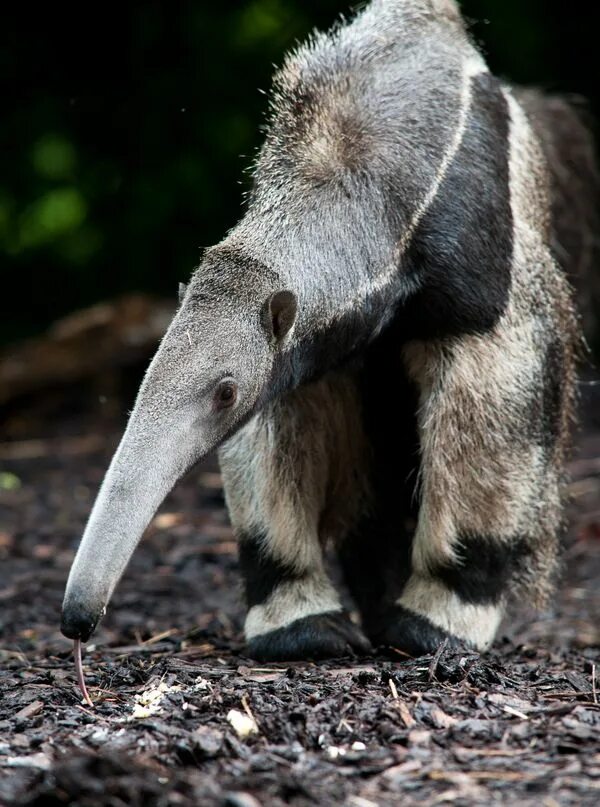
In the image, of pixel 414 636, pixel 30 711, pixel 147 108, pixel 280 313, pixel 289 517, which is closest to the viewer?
pixel 30 711

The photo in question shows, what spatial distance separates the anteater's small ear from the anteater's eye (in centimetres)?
27

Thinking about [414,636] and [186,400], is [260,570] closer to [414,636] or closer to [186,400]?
[414,636]

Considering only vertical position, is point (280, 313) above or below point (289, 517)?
above

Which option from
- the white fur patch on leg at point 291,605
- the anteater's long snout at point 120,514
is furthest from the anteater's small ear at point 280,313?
the white fur patch on leg at point 291,605

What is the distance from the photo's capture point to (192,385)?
13.6ft

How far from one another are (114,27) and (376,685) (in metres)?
8.58

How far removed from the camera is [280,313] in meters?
4.49

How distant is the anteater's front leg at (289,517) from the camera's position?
5.33 m

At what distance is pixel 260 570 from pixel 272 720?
60.0 inches

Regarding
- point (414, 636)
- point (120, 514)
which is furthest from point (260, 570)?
point (120, 514)

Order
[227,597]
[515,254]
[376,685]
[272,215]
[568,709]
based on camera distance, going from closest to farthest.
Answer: [568,709], [376,685], [272,215], [515,254], [227,597]

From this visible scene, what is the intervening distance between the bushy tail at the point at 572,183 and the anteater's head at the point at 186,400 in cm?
343

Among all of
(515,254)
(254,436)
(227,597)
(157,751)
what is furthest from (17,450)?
(157,751)

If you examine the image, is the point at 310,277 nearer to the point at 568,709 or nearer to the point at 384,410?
the point at 384,410
